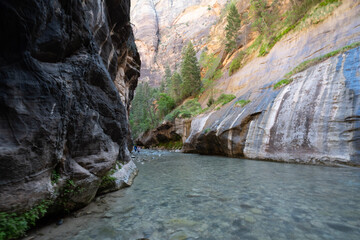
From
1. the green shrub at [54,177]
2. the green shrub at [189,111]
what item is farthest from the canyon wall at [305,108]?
the green shrub at [54,177]

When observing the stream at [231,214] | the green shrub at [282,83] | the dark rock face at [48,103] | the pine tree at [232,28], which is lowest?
the stream at [231,214]

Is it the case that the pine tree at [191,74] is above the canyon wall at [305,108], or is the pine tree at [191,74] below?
above

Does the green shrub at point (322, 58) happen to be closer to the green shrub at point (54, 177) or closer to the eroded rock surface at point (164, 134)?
the green shrub at point (54, 177)

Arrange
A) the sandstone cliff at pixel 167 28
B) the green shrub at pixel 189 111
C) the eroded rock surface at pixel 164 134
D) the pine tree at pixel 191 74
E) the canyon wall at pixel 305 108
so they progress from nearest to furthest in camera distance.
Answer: the canyon wall at pixel 305 108 → the green shrub at pixel 189 111 → the eroded rock surface at pixel 164 134 → the pine tree at pixel 191 74 → the sandstone cliff at pixel 167 28

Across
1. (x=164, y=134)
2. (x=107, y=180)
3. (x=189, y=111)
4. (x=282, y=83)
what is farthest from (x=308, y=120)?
(x=164, y=134)

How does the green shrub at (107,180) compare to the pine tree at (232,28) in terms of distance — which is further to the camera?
the pine tree at (232,28)

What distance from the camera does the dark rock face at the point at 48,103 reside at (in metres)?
2.24

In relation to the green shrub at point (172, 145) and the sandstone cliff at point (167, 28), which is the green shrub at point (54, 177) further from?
the sandstone cliff at point (167, 28)

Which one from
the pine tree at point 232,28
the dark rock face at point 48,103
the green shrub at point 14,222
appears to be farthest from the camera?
the pine tree at point 232,28

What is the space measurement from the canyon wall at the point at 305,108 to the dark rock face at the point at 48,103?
8350mm

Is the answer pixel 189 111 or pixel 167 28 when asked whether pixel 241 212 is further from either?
pixel 167 28

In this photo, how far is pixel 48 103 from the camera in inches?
109

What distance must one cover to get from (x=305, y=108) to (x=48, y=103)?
10.2 meters

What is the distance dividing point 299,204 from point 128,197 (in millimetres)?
3911
